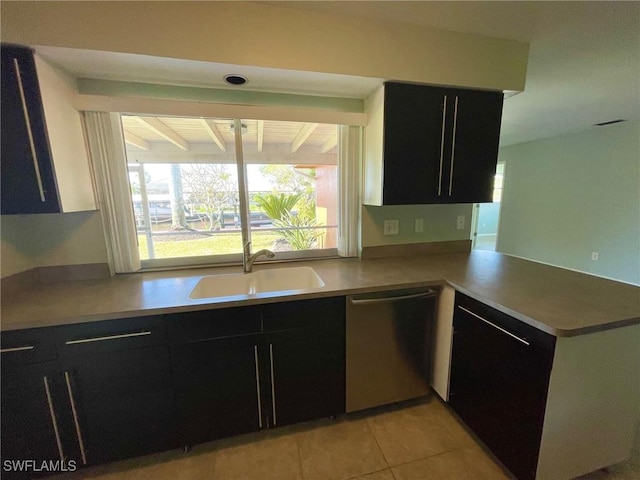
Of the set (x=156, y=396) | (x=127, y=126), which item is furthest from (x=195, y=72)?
(x=156, y=396)

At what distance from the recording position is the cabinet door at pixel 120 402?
118 cm

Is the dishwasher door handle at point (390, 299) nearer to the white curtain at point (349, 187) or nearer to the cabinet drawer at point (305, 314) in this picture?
the cabinet drawer at point (305, 314)

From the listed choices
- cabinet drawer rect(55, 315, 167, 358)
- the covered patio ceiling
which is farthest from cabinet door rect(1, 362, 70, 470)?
the covered patio ceiling

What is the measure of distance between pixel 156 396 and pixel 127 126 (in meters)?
1.64

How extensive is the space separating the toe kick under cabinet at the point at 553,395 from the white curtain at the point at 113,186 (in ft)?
6.97

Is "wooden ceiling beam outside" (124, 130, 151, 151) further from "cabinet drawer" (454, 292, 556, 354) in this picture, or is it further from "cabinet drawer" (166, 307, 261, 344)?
"cabinet drawer" (454, 292, 556, 354)

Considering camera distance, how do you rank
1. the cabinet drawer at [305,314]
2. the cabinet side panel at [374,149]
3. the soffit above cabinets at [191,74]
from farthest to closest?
the cabinet side panel at [374,149] < the cabinet drawer at [305,314] < the soffit above cabinets at [191,74]

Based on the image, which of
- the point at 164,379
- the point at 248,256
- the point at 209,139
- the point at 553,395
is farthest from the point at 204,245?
the point at 553,395

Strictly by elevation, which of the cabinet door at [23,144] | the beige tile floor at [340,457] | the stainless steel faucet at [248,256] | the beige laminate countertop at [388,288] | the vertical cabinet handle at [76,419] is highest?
the cabinet door at [23,144]

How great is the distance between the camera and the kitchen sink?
5.35 ft

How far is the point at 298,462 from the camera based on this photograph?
134cm

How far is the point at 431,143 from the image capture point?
5.30ft

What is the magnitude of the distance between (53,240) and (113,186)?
1.58 feet

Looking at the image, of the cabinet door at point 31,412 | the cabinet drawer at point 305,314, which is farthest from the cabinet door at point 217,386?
the cabinet door at point 31,412
